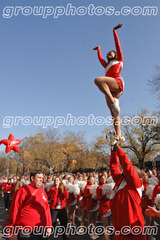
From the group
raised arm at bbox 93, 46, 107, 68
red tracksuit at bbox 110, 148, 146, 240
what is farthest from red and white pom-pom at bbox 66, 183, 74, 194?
raised arm at bbox 93, 46, 107, 68

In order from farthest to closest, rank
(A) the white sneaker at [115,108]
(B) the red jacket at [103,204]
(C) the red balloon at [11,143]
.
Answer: (C) the red balloon at [11,143], (B) the red jacket at [103,204], (A) the white sneaker at [115,108]

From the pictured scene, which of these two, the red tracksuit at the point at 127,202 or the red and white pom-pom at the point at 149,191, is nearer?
the red tracksuit at the point at 127,202

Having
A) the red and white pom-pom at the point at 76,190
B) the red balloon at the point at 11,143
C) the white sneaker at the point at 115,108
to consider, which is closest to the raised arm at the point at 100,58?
the white sneaker at the point at 115,108

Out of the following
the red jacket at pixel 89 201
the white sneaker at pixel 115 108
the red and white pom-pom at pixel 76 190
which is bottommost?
the red jacket at pixel 89 201

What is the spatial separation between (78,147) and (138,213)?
41869 mm

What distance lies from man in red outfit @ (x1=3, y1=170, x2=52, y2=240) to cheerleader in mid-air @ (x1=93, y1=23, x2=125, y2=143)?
6.30 feet

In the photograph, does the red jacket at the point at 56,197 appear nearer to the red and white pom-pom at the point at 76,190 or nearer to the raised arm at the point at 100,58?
the red and white pom-pom at the point at 76,190

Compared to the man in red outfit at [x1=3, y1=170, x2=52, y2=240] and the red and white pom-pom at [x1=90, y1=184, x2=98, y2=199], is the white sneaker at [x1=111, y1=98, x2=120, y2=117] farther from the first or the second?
the red and white pom-pom at [x1=90, y1=184, x2=98, y2=199]

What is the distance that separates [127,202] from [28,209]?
5.62ft

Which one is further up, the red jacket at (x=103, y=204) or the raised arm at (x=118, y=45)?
the raised arm at (x=118, y=45)

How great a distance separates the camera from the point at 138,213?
3260 millimetres

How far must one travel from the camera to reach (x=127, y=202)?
3.29 m

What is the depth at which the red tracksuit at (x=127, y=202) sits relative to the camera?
10.5 feet

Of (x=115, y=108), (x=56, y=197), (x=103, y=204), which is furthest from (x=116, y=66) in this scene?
(x=56, y=197)
